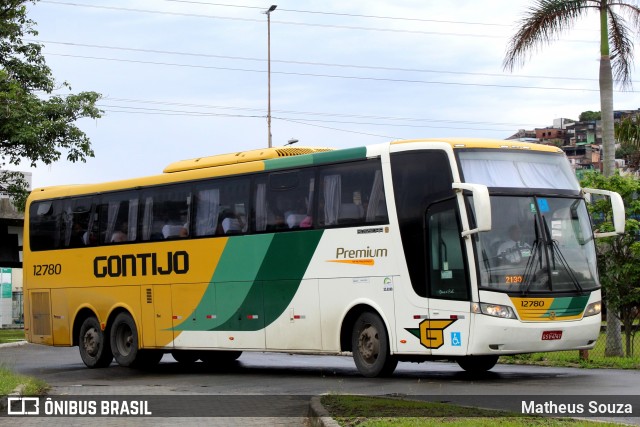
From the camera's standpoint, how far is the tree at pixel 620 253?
21938mm

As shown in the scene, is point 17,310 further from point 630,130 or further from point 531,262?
point 531,262

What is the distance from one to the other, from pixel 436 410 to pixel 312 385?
17.7 ft

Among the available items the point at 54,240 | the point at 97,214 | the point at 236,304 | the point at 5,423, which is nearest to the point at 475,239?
the point at 236,304

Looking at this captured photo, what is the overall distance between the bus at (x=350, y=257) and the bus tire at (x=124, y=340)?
0.04m

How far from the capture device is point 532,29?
83.5 feet

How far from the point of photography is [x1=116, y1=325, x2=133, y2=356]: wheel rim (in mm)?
22938

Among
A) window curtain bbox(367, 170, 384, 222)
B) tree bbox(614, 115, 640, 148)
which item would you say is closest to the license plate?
window curtain bbox(367, 170, 384, 222)

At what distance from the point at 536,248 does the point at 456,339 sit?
1782 mm

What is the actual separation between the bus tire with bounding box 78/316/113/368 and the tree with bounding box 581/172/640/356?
1014cm

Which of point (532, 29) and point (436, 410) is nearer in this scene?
point (436, 410)

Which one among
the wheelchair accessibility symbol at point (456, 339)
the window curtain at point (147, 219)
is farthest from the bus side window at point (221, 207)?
the wheelchair accessibility symbol at point (456, 339)

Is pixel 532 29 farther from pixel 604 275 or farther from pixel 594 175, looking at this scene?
pixel 604 275

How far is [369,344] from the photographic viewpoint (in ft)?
58.2

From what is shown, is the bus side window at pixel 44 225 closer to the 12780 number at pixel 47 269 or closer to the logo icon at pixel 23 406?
the 12780 number at pixel 47 269
